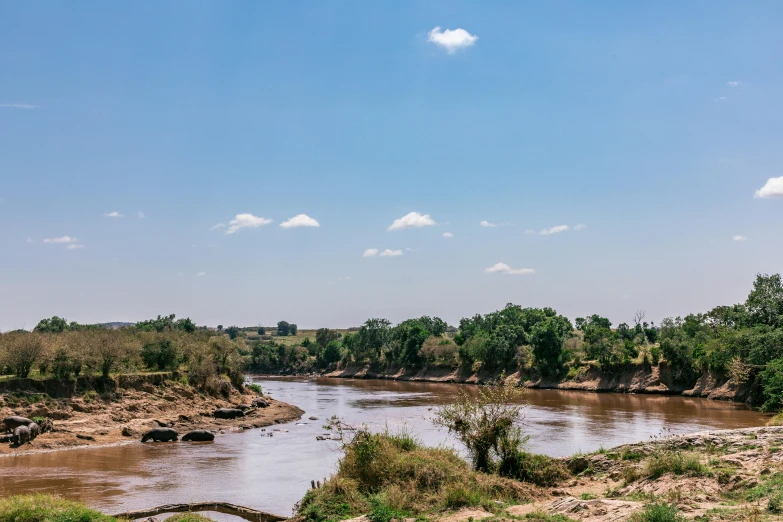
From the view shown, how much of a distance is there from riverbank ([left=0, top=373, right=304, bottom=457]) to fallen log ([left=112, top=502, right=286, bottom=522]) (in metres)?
18.1

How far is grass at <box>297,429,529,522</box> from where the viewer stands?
17156 millimetres

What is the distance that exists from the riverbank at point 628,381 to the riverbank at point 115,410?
2488 centimetres

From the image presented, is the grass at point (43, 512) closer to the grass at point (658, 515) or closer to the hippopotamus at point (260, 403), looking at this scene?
the grass at point (658, 515)

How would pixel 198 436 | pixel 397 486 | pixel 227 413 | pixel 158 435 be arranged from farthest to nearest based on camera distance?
1. pixel 227 413
2. pixel 198 436
3. pixel 158 435
4. pixel 397 486

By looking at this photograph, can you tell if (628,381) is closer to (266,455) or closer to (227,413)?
(227,413)

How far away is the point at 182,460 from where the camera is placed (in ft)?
112

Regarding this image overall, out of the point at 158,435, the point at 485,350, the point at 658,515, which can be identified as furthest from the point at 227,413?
the point at 485,350

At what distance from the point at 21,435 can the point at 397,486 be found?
92.2 ft

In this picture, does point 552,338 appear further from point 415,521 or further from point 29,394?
point 415,521

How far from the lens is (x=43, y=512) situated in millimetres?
16484

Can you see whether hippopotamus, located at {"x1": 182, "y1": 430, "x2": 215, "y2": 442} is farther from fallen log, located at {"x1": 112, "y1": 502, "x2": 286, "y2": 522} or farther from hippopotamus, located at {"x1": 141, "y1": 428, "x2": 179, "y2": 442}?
fallen log, located at {"x1": 112, "y1": 502, "x2": 286, "y2": 522}

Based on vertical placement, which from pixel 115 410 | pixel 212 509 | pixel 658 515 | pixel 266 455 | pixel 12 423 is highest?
pixel 658 515

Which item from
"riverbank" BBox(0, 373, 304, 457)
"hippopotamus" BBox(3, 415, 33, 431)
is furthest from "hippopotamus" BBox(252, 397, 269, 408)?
"hippopotamus" BBox(3, 415, 33, 431)

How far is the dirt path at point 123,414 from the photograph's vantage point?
38125mm
